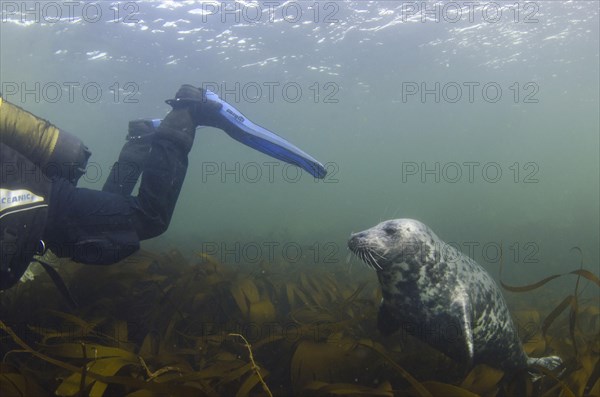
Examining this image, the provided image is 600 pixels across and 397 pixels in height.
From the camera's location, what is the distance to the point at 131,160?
14.1 feet

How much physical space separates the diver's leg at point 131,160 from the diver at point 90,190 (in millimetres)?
11

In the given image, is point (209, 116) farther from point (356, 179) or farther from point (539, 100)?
point (356, 179)

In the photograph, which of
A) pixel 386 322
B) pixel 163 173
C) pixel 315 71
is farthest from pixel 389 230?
pixel 315 71

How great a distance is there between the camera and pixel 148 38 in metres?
15.9

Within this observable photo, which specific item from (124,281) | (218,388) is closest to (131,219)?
(124,281)

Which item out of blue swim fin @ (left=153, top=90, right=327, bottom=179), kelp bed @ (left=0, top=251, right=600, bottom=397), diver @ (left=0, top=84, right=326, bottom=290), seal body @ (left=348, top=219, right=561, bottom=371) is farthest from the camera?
blue swim fin @ (left=153, top=90, right=327, bottom=179)

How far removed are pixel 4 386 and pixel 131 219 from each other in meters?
1.48

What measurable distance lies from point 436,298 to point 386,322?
0.53m

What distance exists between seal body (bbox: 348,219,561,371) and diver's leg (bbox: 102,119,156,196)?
2885 millimetres

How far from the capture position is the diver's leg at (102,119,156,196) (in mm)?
4301
